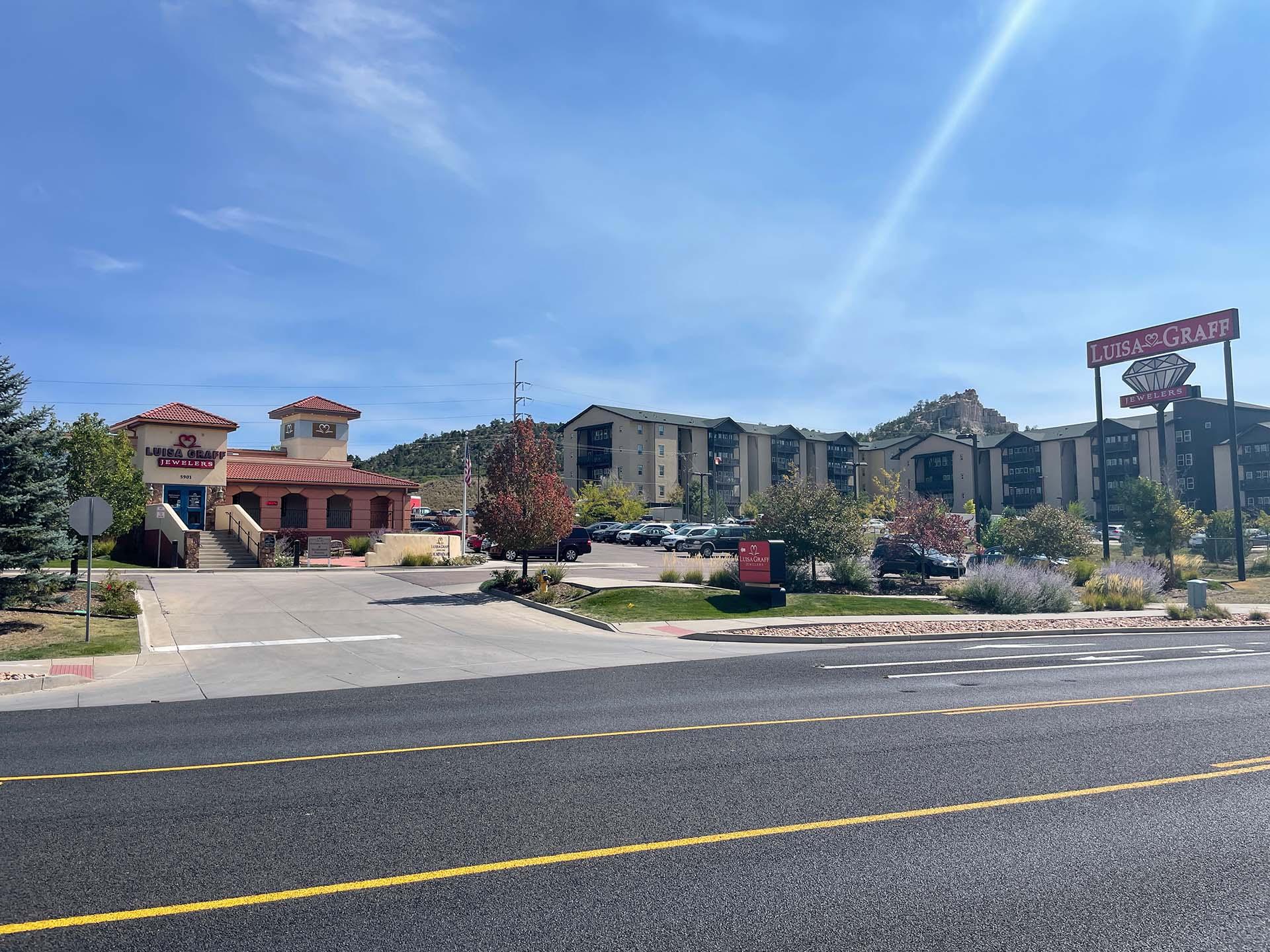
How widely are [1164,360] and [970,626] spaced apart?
29.3 meters

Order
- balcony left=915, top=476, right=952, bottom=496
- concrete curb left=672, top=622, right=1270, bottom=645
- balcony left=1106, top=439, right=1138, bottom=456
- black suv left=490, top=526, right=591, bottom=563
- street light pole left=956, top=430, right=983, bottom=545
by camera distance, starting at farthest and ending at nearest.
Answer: balcony left=915, top=476, right=952, bottom=496
street light pole left=956, top=430, right=983, bottom=545
balcony left=1106, top=439, right=1138, bottom=456
black suv left=490, top=526, right=591, bottom=563
concrete curb left=672, top=622, right=1270, bottom=645

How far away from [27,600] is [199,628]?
13.9 ft

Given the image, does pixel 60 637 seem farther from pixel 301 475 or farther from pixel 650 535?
pixel 650 535

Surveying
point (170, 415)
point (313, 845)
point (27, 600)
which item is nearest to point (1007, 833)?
point (313, 845)

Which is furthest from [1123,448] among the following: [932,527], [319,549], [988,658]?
[988,658]

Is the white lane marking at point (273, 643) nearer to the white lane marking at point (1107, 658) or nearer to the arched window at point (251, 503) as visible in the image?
the white lane marking at point (1107, 658)

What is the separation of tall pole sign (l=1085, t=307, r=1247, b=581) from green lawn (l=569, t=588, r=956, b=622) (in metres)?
16.0

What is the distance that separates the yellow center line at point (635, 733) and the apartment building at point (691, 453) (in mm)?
80551

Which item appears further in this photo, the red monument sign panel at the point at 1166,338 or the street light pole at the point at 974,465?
the street light pole at the point at 974,465

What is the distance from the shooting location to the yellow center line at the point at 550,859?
4.79 metres

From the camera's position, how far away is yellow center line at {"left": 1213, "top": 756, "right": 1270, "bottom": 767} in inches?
319

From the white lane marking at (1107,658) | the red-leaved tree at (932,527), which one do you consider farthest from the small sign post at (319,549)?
the white lane marking at (1107,658)

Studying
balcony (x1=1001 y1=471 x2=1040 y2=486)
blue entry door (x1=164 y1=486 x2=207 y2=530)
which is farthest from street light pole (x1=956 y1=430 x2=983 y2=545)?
blue entry door (x1=164 y1=486 x2=207 y2=530)

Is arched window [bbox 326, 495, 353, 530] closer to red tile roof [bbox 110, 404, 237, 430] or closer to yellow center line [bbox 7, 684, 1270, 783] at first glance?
red tile roof [bbox 110, 404, 237, 430]
